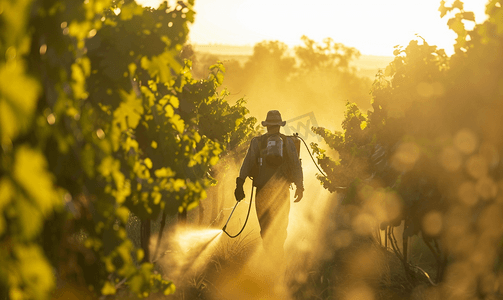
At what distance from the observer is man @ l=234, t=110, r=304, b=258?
6.57m

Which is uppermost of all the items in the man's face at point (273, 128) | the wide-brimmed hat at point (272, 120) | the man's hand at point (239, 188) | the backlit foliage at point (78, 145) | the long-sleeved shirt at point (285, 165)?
the backlit foliage at point (78, 145)

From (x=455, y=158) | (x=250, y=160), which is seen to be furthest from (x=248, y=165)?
(x=455, y=158)

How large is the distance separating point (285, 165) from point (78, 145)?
4909 mm

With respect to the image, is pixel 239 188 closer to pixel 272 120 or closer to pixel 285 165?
pixel 285 165

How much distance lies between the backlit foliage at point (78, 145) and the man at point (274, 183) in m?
3.16

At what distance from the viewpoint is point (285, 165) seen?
6.64m

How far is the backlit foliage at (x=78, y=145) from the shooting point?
1435 millimetres

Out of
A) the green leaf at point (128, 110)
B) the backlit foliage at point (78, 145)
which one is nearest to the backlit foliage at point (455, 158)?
the backlit foliage at point (78, 145)

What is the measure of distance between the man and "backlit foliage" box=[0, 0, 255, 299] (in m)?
3.16

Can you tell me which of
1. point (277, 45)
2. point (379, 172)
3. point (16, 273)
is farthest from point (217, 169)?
point (277, 45)

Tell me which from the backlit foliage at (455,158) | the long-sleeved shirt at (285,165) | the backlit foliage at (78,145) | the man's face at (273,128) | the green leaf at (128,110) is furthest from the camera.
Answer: the man's face at (273,128)

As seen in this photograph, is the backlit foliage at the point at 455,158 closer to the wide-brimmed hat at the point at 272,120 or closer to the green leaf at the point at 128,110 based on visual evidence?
the wide-brimmed hat at the point at 272,120

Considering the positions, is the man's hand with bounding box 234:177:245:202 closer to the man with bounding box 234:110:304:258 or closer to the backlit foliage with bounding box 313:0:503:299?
the man with bounding box 234:110:304:258

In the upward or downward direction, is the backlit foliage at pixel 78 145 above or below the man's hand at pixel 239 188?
above
